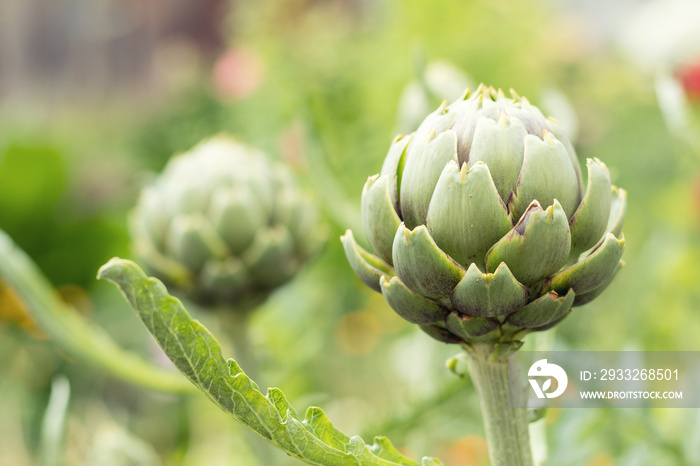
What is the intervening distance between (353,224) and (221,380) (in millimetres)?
367

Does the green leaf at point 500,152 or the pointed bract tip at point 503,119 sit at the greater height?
the pointed bract tip at point 503,119

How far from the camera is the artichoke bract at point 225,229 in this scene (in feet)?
2.01

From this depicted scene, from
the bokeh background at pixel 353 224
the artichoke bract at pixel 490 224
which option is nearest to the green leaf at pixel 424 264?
the artichoke bract at pixel 490 224

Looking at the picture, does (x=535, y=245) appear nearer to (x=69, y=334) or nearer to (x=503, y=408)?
(x=503, y=408)

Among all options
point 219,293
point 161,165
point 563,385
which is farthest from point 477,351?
point 161,165

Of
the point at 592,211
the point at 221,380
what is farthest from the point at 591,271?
the point at 221,380

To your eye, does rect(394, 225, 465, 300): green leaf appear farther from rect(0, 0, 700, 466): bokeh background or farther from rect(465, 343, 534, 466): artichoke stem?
rect(0, 0, 700, 466): bokeh background

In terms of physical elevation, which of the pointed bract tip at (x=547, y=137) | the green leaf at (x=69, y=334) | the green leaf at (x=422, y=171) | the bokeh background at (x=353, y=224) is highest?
the bokeh background at (x=353, y=224)

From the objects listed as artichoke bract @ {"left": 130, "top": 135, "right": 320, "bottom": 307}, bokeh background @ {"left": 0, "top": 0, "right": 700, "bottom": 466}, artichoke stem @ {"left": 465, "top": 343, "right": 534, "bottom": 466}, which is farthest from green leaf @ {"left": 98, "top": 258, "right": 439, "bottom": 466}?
artichoke bract @ {"left": 130, "top": 135, "right": 320, "bottom": 307}

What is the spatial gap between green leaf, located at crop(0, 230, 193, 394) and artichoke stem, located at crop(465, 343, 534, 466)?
332 millimetres

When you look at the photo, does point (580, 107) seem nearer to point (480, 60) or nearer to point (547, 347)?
point (480, 60)

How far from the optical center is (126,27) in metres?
4.18

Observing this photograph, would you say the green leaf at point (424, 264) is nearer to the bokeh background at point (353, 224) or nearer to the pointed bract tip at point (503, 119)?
the pointed bract tip at point (503, 119)

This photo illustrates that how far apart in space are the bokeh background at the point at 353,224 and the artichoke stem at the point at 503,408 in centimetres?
14
